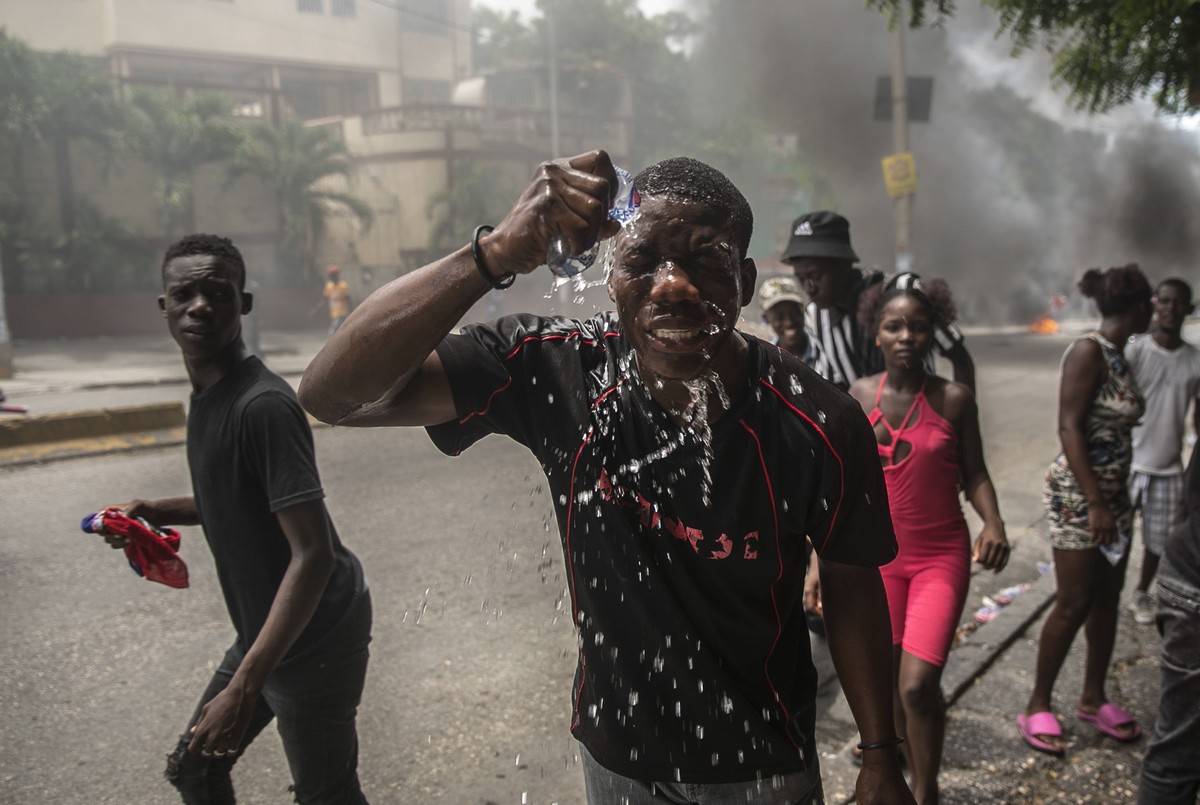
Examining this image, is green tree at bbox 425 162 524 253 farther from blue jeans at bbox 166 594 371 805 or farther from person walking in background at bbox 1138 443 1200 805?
person walking in background at bbox 1138 443 1200 805

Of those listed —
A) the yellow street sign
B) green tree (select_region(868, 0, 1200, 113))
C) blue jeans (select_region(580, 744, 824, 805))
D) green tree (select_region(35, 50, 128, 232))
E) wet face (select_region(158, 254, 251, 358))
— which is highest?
green tree (select_region(35, 50, 128, 232))

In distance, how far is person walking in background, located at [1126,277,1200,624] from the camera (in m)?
4.32

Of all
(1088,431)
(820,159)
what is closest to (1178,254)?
(820,159)

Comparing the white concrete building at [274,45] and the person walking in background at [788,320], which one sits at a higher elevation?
the white concrete building at [274,45]

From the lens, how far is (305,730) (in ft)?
7.45

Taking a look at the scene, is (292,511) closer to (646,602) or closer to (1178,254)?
(646,602)

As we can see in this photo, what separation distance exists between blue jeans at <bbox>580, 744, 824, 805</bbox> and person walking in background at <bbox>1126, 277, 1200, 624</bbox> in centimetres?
340

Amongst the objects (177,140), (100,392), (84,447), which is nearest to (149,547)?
(84,447)

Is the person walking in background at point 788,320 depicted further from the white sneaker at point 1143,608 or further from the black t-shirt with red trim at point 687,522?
the black t-shirt with red trim at point 687,522

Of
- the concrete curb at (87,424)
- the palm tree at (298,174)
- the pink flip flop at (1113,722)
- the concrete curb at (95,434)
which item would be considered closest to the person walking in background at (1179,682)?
the pink flip flop at (1113,722)

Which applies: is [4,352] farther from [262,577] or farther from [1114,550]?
[1114,550]

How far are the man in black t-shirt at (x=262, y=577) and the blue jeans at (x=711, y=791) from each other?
880 millimetres

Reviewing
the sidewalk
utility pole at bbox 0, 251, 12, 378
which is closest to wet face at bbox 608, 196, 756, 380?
the sidewalk

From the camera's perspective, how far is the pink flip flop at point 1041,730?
3311 mm
